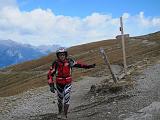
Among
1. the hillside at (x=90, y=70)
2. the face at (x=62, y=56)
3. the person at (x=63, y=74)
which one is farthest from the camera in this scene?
the hillside at (x=90, y=70)

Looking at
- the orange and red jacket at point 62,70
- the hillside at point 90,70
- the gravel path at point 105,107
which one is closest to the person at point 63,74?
the orange and red jacket at point 62,70

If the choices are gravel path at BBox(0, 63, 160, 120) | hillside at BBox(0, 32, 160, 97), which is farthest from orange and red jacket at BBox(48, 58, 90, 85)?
Result: hillside at BBox(0, 32, 160, 97)

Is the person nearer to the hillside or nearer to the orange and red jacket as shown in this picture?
the orange and red jacket

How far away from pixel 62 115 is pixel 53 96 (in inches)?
474

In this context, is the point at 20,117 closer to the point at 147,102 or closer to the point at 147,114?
the point at 147,102

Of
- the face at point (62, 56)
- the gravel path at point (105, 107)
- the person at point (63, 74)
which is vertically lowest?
the gravel path at point (105, 107)

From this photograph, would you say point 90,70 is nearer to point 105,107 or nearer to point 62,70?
point 105,107

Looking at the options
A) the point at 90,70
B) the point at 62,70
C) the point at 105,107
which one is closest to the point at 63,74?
the point at 62,70

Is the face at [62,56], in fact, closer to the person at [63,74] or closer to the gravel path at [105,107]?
the person at [63,74]

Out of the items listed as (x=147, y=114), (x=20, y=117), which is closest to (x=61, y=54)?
(x=147, y=114)

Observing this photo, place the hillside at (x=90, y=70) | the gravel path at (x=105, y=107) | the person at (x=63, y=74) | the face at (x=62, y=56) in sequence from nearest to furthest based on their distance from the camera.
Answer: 1. the gravel path at (x=105, y=107)
2. the face at (x=62, y=56)
3. the person at (x=63, y=74)
4. the hillside at (x=90, y=70)

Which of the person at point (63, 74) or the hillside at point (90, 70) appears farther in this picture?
the hillside at point (90, 70)

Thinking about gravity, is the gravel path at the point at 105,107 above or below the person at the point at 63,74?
below

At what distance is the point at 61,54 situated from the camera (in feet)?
51.4
